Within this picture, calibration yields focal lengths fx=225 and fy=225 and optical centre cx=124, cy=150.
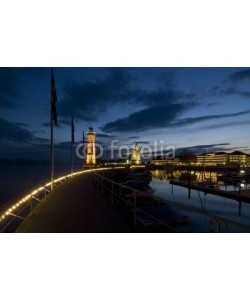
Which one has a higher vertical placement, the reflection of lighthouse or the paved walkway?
the reflection of lighthouse

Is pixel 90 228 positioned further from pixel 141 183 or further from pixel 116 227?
pixel 141 183

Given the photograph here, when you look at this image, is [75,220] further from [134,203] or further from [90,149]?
[90,149]

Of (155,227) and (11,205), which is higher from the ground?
(11,205)

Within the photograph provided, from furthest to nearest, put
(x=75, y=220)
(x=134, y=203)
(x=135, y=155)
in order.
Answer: (x=135, y=155), (x=75, y=220), (x=134, y=203)

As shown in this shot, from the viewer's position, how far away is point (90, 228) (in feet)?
20.8

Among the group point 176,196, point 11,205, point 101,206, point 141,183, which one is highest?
point 11,205

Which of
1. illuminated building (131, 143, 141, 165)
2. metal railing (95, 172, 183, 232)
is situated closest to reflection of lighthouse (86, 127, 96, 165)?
metal railing (95, 172, 183, 232)

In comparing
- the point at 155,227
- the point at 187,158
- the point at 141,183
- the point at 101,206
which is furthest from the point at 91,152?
the point at 187,158

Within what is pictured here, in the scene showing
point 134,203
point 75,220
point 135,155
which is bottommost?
point 75,220

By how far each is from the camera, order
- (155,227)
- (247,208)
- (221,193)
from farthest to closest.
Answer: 1. (221,193)
2. (247,208)
3. (155,227)

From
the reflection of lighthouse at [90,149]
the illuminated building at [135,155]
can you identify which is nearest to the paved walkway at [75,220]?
the reflection of lighthouse at [90,149]

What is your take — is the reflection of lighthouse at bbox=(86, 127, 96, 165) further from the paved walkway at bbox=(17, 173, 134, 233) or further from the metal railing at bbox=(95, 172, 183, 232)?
the paved walkway at bbox=(17, 173, 134, 233)

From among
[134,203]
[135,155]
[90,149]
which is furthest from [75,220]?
[135,155]

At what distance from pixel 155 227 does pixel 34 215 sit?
984 cm
